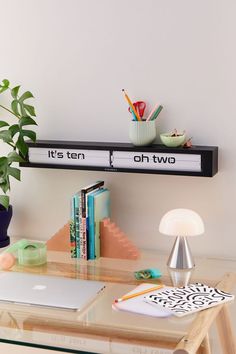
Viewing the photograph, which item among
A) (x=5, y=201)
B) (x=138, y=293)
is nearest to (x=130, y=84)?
(x=5, y=201)

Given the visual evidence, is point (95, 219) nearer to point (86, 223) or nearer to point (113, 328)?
point (86, 223)

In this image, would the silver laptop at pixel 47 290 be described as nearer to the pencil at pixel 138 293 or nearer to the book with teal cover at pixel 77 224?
the pencil at pixel 138 293

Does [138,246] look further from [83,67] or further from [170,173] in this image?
[83,67]

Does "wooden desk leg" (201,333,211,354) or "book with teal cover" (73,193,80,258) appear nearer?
"wooden desk leg" (201,333,211,354)

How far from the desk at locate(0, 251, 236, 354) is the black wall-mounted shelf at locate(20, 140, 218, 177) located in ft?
1.20

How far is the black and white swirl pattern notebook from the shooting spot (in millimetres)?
1926

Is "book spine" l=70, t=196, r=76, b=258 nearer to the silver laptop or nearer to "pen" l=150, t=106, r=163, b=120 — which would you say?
the silver laptop

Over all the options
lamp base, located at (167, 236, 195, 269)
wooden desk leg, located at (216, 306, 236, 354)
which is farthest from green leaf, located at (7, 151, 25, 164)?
wooden desk leg, located at (216, 306, 236, 354)

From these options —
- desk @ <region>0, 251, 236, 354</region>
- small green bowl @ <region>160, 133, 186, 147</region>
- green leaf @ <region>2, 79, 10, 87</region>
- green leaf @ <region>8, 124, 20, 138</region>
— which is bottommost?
desk @ <region>0, 251, 236, 354</region>

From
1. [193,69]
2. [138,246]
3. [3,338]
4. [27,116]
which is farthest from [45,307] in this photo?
[193,69]

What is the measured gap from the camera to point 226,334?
7.22ft

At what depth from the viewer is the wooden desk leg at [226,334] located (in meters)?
2.14

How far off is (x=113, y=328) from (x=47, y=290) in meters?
0.32

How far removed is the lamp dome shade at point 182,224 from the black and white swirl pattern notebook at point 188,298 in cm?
20
